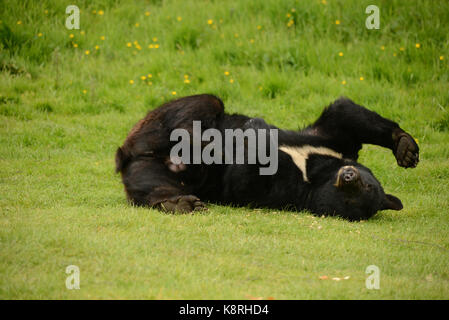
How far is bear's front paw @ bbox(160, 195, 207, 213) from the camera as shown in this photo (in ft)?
17.0

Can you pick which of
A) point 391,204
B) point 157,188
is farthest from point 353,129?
point 157,188

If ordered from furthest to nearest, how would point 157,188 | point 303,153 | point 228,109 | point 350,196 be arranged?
point 228,109 → point 303,153 → point 157,188 → point 350,196

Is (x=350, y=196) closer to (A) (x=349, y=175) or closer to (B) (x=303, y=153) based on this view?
(A) (x=349, y=175)

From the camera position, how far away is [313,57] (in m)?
9.88

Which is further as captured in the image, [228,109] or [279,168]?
[228,109]

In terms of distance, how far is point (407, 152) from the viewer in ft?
18.3

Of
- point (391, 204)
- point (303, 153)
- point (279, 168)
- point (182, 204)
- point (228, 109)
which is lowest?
point (391, 204)

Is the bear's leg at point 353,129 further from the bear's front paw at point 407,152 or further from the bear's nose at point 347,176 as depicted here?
the bear's nose at point 347,176

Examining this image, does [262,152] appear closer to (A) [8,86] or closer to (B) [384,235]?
(B) [384,235]

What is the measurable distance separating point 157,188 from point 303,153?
1.46 meters

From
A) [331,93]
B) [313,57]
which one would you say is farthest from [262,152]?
[313,57]

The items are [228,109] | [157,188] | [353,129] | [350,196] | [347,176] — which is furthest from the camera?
[228,109]

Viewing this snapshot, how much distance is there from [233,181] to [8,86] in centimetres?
506

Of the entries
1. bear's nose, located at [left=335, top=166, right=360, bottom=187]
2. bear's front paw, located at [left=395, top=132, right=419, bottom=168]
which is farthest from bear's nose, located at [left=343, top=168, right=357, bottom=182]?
bear's front paw, located at [left=395, top=132, right=419, bottom=168]
